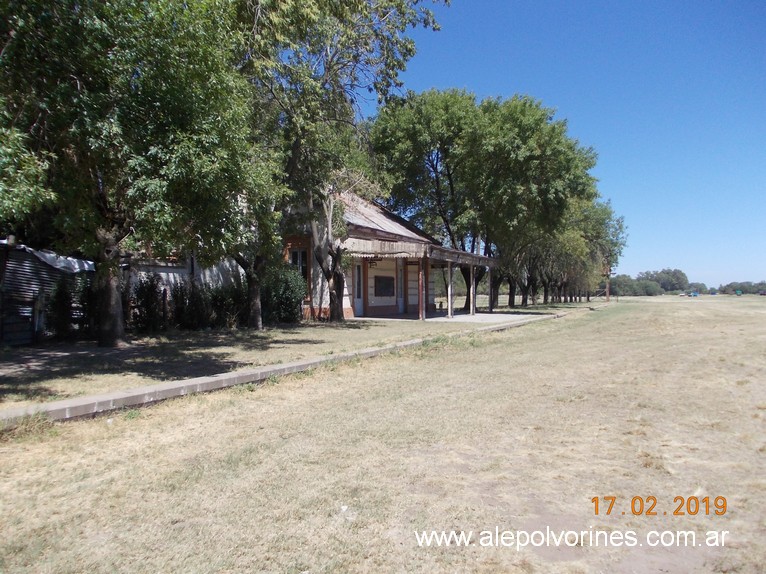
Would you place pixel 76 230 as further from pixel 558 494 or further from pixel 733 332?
pixel 733 332

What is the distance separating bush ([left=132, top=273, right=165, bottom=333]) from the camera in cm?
1535

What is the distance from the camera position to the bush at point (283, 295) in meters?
19.8

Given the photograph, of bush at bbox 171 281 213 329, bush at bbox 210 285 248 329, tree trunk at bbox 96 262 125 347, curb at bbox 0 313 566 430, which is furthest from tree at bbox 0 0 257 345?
bush at bbox 210 285 248 329

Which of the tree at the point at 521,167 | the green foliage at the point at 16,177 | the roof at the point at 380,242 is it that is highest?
the tree at the point at 521,167

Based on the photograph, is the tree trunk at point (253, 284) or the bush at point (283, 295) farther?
the bush at point (283, 295)

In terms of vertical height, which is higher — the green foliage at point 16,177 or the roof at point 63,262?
the green foliage at point 16,177

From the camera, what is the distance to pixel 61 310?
44.3ft

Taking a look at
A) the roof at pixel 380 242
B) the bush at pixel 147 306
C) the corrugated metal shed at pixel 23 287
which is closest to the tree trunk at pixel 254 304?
the bush at pixel 147 306

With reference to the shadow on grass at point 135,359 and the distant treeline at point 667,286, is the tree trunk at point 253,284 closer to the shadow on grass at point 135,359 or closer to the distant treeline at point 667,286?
the shadow on grass at point 135,359

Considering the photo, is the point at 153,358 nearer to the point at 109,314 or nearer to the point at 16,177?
the point at 109,314

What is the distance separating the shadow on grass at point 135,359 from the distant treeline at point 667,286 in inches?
4184

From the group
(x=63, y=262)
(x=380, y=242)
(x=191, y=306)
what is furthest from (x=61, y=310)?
(x=380, y=242)

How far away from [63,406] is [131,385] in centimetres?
170

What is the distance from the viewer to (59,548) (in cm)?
337
